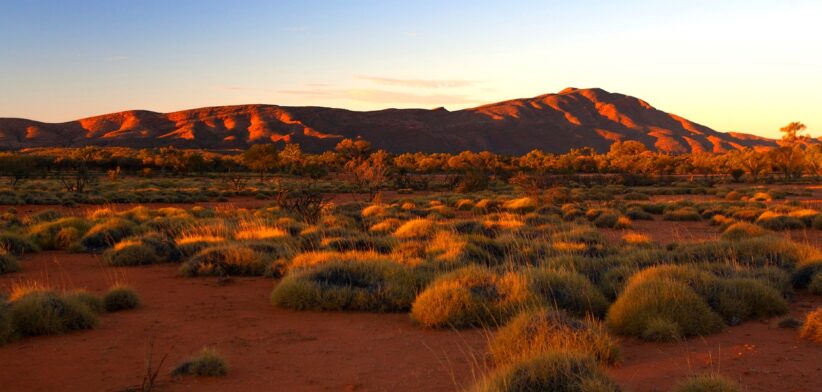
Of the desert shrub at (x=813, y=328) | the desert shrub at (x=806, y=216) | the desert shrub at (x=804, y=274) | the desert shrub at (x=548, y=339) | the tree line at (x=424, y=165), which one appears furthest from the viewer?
the tree line at (x=424, y=165)

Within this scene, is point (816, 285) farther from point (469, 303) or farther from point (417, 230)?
point (417, 230)

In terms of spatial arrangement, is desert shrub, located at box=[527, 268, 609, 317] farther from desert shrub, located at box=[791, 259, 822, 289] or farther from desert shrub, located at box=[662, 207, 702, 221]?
desert shrub, located at box=[662, 207, 702, 221]

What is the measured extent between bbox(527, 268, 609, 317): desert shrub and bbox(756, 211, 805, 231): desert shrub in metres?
14.6

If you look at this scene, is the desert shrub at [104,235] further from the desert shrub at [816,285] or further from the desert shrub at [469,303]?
the desert shrub at [816,285]

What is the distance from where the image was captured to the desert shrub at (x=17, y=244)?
1446cm

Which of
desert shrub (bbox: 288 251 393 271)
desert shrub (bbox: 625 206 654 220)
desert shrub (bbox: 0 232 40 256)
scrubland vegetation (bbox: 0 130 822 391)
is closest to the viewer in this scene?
scrubland vegetation (bbox: 0 130 822 391)

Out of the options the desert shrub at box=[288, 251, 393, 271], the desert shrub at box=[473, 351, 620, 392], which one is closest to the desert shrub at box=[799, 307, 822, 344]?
the desert shrub at box=[473, 351, 620, 392]

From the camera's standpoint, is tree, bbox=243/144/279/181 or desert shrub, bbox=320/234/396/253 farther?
tree, bbox=243/144/279/181

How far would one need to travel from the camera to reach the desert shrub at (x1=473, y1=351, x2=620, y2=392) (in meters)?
4.56

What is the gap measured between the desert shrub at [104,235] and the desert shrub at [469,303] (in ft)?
34.6

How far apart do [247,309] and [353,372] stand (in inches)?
139

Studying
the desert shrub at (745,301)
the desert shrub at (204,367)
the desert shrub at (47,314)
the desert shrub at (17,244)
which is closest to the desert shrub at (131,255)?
the desert shrub at (17,244)

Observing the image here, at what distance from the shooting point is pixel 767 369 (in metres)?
5.95

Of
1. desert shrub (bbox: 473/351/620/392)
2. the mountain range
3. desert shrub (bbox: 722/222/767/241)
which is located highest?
the mountain range
